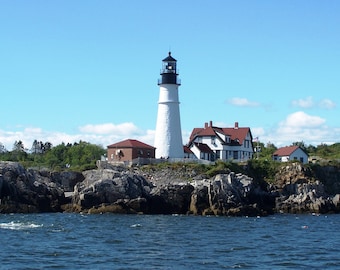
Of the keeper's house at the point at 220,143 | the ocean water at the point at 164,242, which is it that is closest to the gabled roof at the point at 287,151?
the keeper's house at the point at 220,143

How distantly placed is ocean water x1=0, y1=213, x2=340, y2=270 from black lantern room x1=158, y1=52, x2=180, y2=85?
2120 centimetres

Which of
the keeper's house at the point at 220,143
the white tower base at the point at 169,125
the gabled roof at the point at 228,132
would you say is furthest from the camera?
the gabled roof at the point at 228,132

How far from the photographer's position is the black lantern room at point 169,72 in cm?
6706

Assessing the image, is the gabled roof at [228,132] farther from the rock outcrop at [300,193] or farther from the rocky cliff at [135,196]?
the rocky cliff at [135,196]

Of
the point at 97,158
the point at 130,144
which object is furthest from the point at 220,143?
the point at 97,158

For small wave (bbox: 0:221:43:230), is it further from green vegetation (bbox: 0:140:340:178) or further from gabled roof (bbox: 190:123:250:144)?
gabled roof (bbox: 190:123:250:144)

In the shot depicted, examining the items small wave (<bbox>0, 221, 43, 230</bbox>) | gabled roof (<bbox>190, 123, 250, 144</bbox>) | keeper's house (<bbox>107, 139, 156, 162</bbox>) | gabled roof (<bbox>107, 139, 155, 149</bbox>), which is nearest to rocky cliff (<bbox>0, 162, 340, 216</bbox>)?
keeper's house (<bbox>107, 139, 156, 162</bbox>)

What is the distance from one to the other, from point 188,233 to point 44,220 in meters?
12.4

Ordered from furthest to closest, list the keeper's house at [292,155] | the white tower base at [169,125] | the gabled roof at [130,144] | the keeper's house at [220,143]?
the keeper's house at [292,155]
the keeper's house at [220,143]
the white tower base at [169,125]
the gabled roof at [130,144]

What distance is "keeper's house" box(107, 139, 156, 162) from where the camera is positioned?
66.2 m

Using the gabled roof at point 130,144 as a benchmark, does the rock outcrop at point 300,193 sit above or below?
below

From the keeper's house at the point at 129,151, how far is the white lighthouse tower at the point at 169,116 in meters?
1.49

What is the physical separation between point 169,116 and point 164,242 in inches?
1321

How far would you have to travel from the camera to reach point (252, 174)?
64500 millimetres
